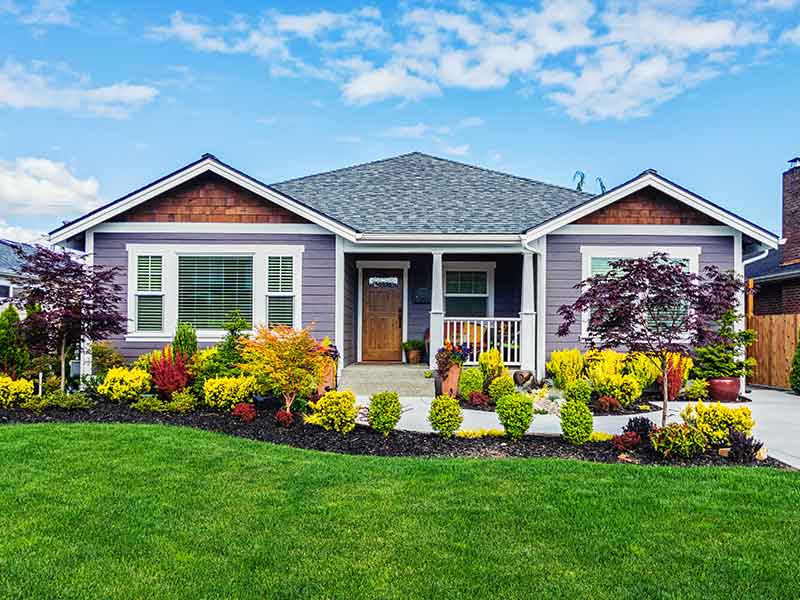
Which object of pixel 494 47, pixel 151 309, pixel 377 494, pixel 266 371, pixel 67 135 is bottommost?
pixel 377 494

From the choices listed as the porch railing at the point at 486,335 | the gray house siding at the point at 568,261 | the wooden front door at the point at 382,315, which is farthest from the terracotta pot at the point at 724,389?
the wooden front door at the point at 382,315

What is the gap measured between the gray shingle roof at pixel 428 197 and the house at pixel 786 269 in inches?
255

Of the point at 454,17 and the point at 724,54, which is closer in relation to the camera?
the point at 454,17

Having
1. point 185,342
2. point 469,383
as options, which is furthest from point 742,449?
point 185,342

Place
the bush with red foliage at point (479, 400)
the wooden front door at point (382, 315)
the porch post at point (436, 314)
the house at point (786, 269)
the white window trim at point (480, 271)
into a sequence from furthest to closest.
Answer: the house at point (786, 269) < the wooden front door at point (382, 315) < the white window trim at point (480, 271) < the porch post at point (436, 314) < the bush with red foliage at point (479, 400)

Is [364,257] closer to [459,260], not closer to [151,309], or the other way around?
[459,260]

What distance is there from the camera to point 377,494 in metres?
5.25

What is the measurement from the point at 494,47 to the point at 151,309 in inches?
345

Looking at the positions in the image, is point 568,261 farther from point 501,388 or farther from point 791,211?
point 791,211

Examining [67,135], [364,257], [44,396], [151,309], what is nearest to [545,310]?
[364,257]

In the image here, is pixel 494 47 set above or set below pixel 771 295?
above

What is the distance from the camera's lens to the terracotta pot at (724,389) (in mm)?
11383

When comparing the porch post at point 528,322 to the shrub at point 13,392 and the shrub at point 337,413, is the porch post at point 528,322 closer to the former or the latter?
the shrub at point 337,413

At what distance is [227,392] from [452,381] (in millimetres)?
→ 3884
